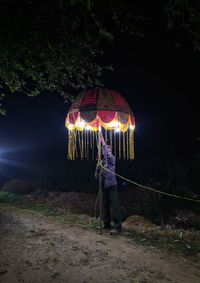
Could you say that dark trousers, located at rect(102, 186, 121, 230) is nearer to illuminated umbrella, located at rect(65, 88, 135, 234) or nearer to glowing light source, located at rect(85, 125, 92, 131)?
illuminated umbrella, located at rect(65, 88, 135, 234)

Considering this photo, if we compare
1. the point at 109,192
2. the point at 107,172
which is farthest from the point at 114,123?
the point at 109,192

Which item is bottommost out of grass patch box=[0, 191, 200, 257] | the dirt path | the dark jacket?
grass patch box=[0, 191, 200, 257]

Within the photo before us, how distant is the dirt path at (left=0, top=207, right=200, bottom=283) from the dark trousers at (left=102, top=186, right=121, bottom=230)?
512 mm

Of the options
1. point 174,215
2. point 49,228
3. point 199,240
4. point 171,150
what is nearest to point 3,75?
point 49,228

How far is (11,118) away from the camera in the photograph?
25156 mm

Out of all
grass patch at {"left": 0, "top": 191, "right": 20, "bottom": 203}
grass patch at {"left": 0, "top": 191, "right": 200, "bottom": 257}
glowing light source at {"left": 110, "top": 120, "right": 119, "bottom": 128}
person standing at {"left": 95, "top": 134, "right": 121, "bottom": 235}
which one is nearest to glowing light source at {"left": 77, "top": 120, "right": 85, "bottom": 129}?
glowing light source at {"left": 110, "top": 120, "right": 119, "bottom": 128}

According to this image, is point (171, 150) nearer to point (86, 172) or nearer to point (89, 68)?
point (86, 172)

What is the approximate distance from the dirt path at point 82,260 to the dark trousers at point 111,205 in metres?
0.51

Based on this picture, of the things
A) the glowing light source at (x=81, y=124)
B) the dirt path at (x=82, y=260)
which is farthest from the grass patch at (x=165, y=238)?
the glowing light source at (x=81, y=124)

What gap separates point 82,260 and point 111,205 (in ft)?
7.45

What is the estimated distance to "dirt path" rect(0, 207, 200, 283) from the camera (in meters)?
4.30

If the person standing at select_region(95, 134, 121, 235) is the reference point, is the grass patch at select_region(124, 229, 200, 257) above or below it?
below

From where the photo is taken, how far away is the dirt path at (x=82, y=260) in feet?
14.1

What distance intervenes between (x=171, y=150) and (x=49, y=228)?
1530 cm
